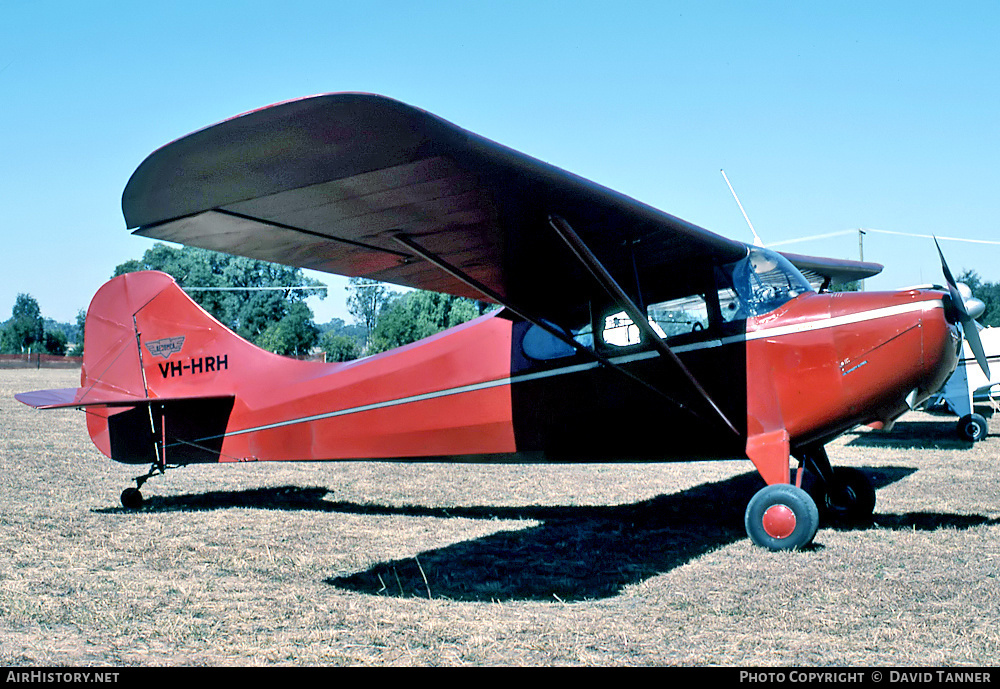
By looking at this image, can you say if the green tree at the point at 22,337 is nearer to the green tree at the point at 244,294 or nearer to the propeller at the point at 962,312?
the green tree at the point at 244,294

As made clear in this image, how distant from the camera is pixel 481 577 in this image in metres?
4.93

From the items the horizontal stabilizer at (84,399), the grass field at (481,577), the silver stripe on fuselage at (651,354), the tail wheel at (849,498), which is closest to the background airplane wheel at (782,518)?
the grass field at (481,577)

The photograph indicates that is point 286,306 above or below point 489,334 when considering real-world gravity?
above

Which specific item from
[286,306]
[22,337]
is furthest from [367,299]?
[22,337]

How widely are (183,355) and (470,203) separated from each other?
204 inches

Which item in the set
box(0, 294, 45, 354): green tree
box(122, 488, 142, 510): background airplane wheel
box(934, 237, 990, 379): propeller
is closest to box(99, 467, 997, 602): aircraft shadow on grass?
box(122, 488, 142, 510): background airplane wheel

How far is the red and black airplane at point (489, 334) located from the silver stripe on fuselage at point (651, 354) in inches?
0.6

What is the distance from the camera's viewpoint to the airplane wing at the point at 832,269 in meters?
9.67

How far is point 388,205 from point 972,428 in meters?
13.4

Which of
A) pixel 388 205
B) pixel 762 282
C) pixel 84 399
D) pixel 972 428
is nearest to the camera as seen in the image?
pixel 388 205

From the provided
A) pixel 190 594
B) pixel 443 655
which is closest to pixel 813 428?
pixel 443 655

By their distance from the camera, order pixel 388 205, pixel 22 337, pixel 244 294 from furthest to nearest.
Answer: pixel 22 337 < pixel 244 294 < pixel 388 205

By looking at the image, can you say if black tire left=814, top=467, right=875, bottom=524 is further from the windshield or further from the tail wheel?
the windshield

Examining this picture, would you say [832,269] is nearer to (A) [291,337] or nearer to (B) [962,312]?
(B) [962,312]
